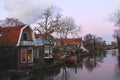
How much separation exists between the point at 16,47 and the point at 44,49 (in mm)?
11244

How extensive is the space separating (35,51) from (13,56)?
9.17m

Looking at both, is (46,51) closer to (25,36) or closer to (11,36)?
(25,36)

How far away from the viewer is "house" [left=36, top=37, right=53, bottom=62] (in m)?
Result: 40.1

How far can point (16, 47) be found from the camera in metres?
30.5

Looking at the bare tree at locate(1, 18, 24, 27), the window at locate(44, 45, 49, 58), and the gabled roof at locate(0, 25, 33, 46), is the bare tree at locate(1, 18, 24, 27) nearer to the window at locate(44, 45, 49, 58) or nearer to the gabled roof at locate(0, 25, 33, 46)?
the window at locate(44, 45, 49, 58)

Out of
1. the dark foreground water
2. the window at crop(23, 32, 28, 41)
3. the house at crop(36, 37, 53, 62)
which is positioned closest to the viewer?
the dark foreground water

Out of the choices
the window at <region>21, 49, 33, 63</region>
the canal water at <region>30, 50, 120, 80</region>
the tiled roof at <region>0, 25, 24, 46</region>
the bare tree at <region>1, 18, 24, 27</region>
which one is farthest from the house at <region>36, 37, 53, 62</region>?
the bare tree at <region>1, 18, 24, 27</region>

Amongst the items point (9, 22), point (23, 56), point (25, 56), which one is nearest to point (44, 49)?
point (25, 56)

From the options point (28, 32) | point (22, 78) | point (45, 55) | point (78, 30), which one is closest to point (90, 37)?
point (78, 30)

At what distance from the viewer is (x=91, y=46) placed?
108 m

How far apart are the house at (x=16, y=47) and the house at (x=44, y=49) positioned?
6.89m

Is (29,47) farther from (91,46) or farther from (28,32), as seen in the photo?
(91,46)

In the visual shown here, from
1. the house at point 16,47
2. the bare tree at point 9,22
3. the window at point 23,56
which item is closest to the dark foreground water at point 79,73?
the window at point 23,56

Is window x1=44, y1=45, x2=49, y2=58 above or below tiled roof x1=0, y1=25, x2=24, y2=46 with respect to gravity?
below
